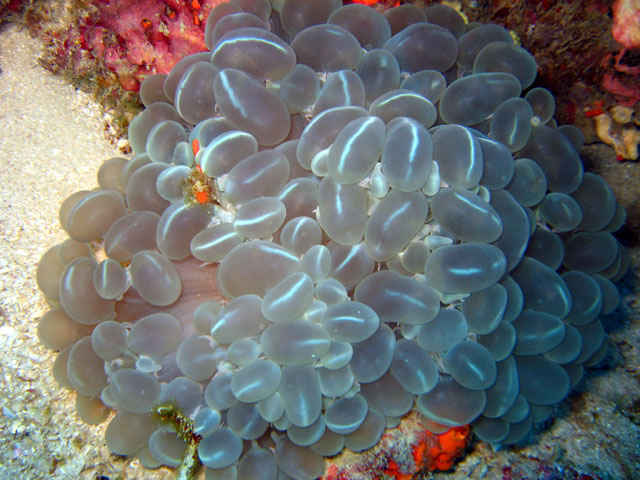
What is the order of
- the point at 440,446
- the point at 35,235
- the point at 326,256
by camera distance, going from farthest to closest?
Result: the point at 35,235 → the point at 440,446 → the point at 326,256

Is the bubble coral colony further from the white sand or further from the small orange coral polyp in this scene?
the white sand

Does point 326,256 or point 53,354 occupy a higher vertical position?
point 326,256

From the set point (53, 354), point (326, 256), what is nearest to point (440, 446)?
point (326, 256)

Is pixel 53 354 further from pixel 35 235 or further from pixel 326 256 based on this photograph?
pixel 326 256

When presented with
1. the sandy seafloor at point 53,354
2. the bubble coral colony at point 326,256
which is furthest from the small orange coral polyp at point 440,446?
the sandy seafloor at point 53,354

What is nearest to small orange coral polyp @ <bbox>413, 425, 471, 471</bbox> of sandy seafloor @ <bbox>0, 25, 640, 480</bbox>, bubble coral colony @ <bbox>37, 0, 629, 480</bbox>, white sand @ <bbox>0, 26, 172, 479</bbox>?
bubble coral colony @ <bbox>37, 0, 629, 480</bbox>
